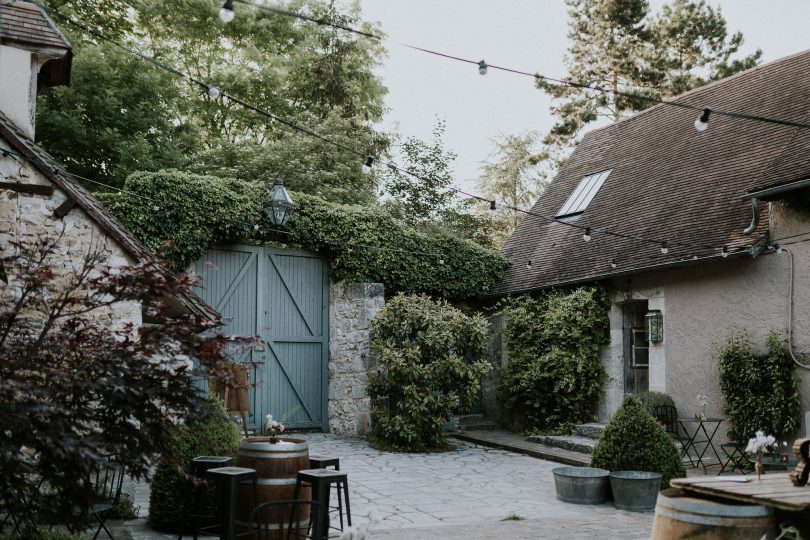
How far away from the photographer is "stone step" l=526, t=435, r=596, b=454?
10.4 m

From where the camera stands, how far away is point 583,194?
14008 millimetres

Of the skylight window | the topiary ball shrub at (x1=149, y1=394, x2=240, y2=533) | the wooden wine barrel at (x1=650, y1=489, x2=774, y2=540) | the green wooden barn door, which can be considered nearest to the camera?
the wooden wine barrel at (x1=650, y1=489, x2=774, y2=540)

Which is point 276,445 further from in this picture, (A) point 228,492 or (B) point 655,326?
(B) point 655,326

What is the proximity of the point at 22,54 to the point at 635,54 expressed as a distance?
1640cm

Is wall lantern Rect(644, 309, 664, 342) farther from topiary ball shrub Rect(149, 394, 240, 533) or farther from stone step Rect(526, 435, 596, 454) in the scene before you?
topiary ball shrub Rect(149, 394, 240, 533)

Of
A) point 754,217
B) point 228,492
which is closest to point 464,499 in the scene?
point 228,492

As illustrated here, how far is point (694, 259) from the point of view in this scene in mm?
9734

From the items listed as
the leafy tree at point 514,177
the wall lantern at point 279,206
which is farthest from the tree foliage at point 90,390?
the leafy tree at point 514,177

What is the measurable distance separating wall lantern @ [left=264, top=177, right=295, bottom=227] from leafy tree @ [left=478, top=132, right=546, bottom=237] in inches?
504

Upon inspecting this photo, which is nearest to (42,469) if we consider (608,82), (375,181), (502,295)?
(502,295)

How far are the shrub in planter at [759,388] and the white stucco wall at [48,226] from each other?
7.08m

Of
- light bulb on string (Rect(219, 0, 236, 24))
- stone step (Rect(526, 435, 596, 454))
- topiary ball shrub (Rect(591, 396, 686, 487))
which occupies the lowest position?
stone step (Rect(526, 435, 596, 454))

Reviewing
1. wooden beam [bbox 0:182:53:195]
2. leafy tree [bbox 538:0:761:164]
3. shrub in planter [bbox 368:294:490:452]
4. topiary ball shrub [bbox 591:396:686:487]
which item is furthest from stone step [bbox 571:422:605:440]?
leafy tree [bbox 538:0:761:164]

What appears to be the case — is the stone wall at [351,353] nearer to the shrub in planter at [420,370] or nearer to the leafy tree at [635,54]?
the shrub in planter at [420,370]
